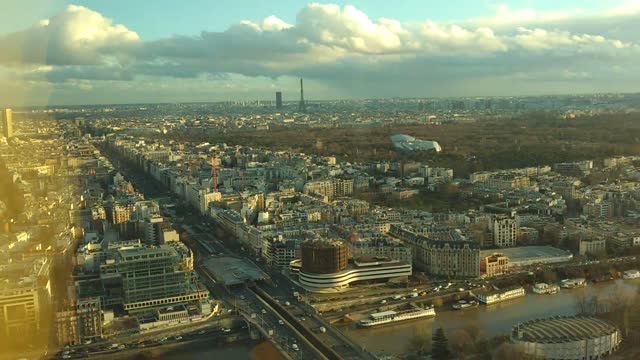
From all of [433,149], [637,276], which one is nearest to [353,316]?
[637,276]

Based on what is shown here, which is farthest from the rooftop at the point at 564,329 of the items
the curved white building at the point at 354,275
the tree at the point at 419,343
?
the curved white building at the point at 354,275

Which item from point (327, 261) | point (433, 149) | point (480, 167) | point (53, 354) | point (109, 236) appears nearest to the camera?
point (53, 354)

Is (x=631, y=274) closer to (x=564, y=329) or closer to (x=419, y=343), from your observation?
(x=564, y=329)

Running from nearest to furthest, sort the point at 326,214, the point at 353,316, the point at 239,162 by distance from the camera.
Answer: the point at 353,316
the point at 326,214
the point at 239,162

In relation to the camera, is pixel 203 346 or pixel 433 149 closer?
pixel 203 346

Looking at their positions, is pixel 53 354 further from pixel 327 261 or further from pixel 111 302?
pixel 327 261

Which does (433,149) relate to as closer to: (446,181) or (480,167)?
(480,167)

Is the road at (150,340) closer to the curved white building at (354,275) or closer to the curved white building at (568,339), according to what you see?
the curved white building at (354,275)

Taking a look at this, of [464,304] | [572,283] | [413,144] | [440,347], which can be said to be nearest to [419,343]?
[440,347]
